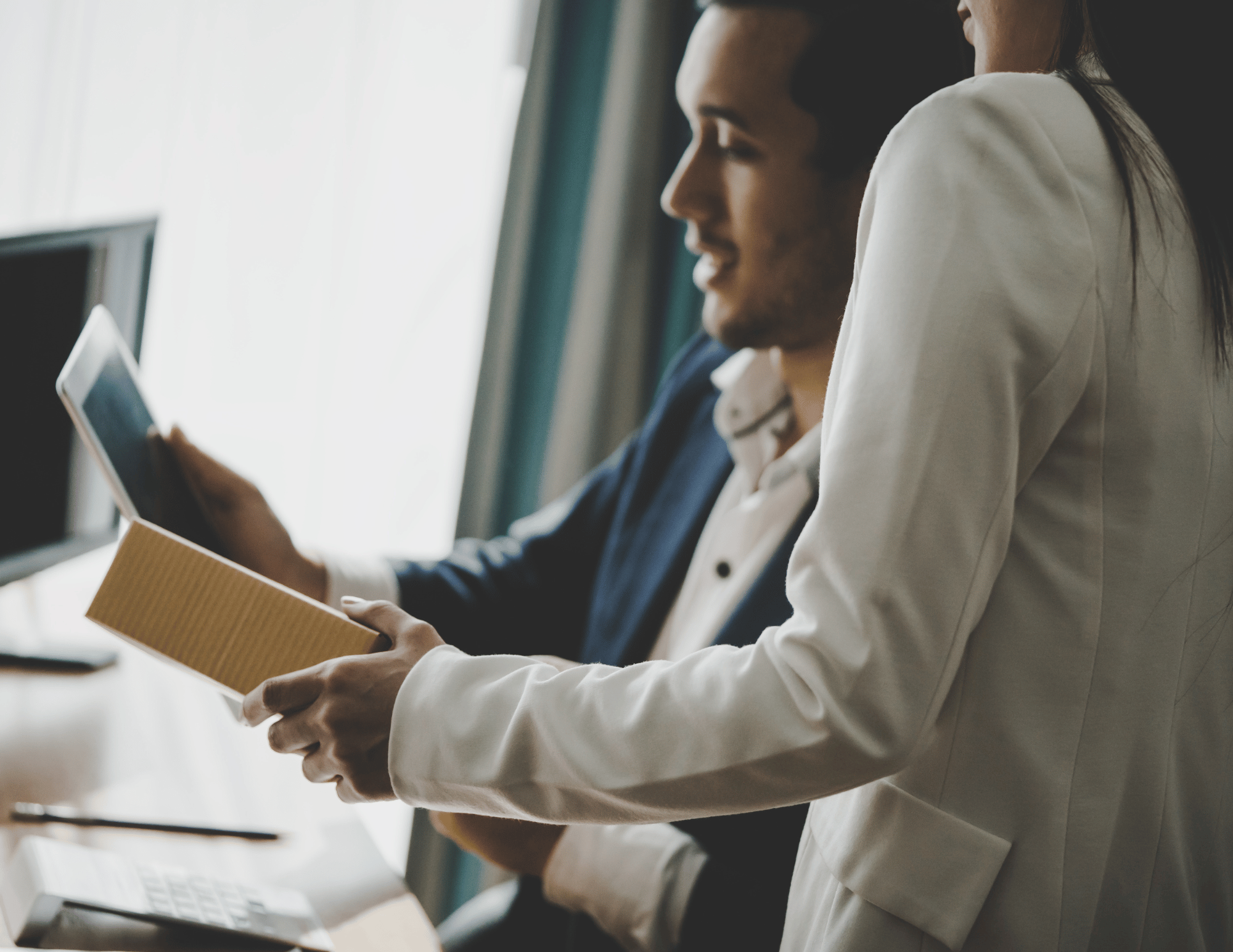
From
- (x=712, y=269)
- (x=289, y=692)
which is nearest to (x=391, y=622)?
(x=289, y=692)

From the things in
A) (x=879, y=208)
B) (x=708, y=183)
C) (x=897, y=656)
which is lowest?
(x=897, y=656)

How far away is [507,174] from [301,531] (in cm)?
73

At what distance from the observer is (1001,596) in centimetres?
54

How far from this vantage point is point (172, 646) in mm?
693

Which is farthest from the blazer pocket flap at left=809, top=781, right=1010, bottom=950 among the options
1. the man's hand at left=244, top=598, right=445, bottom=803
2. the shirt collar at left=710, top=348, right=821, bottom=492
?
the shirt collar at left=710, top=348, right=821, bottom=492

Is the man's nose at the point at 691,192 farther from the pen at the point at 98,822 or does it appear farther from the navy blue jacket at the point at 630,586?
the pen at the point at 98,822

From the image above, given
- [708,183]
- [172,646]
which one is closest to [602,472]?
[708,183]

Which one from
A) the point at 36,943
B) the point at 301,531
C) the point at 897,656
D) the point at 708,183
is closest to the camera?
the point at 897,656

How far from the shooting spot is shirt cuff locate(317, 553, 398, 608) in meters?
1.25

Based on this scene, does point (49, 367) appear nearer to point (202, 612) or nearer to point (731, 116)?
point (202, 612)

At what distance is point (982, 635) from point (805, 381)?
0.74 meters

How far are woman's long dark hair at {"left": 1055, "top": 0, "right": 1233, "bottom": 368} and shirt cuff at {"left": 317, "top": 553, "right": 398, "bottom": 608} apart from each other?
3.05ft

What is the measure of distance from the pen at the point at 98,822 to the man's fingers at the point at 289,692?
13.2 inches

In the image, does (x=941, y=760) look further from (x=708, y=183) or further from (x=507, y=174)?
(x=507, y=174)
